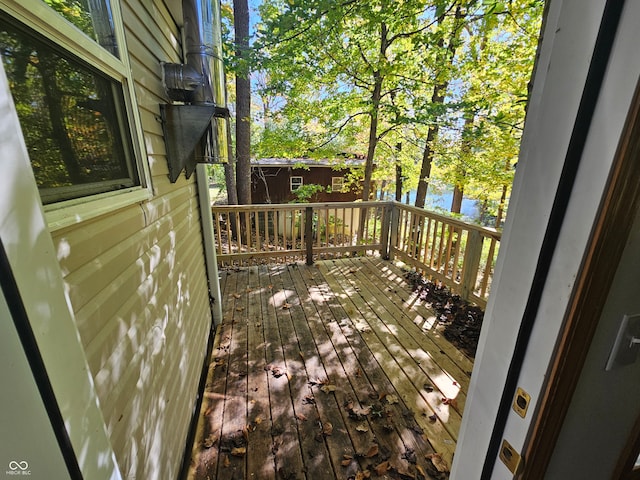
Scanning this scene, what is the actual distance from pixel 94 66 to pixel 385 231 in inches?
181

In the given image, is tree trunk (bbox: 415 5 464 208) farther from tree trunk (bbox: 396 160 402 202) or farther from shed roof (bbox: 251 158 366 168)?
shed roof (bbox: 251 158 366 168)

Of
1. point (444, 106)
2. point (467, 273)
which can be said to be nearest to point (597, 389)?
point (467, 273)

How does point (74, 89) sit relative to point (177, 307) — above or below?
above

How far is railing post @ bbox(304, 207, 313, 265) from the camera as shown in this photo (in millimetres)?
4646

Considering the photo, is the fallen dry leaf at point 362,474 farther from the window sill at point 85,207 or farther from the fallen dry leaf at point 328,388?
the window sill at point 85,207

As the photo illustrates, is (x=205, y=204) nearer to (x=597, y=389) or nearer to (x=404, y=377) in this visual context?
(x=404, y=377)

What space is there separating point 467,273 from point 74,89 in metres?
3.71

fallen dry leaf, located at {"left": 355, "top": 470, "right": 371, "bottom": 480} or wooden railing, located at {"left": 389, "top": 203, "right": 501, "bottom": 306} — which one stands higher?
wooden railing, located at {"left": 389, "top": 203, "right": 501, "bottom": 306}

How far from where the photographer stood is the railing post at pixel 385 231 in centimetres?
502

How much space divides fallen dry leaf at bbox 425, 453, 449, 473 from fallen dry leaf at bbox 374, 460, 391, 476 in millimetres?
267

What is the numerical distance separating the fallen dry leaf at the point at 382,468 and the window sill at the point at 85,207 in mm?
1978

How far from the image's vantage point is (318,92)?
773 cm

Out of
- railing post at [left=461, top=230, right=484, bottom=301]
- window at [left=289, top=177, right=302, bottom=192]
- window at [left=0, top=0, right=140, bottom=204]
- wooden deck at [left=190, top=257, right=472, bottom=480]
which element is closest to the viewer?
window at [left=0, top=0, right=140, bottom=204]

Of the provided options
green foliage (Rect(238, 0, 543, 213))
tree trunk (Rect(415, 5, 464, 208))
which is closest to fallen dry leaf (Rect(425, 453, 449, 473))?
green foliage (Rect(238, 0, 543, 213))
